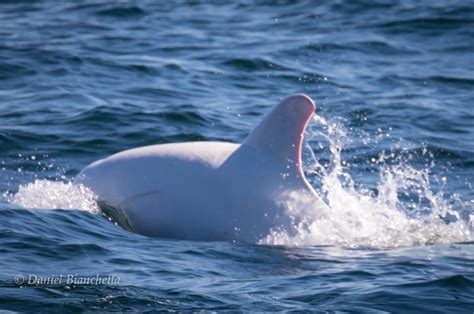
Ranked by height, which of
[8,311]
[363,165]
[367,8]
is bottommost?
[8,311]

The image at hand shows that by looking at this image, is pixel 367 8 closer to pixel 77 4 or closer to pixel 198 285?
pixel 77 4

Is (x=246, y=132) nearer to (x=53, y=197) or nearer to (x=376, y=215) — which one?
(x=376, y=215)

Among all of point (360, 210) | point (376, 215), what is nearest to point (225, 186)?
point (360, 210)

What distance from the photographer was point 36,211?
11078 mm

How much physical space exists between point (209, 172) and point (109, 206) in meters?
1.16

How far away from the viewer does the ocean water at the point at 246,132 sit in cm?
888

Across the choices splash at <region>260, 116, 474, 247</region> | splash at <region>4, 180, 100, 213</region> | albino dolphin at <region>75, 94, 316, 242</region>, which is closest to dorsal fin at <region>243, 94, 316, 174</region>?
albino dolphin at <region>75, 94, 316, 242</region>

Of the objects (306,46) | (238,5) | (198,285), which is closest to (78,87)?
(306,46)

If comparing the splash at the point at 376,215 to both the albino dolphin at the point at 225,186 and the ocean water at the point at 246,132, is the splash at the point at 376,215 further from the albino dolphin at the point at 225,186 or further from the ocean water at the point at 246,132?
the albino dolphin at the point at 225,186

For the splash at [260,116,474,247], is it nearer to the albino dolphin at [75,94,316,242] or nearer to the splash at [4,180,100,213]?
the albino dolphin at [75,94,316,242]

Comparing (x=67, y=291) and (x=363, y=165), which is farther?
(x=363, y=165)

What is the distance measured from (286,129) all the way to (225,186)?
811 millimetres

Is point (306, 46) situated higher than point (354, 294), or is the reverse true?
point (306, 46)

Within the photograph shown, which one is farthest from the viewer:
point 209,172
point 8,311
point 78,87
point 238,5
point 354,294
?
point 238,5
